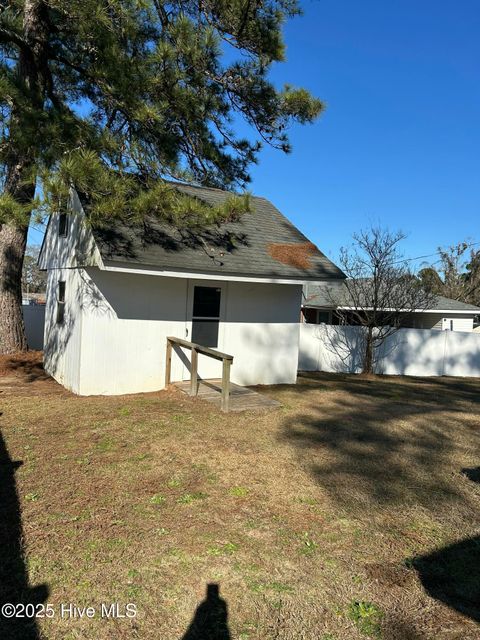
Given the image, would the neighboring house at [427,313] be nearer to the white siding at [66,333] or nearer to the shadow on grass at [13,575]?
the white siding at [66,333]

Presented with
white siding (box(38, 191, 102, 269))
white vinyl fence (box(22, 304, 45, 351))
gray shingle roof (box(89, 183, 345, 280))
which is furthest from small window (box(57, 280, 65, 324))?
white vinyl fence (box(22, 304, 45, 351))

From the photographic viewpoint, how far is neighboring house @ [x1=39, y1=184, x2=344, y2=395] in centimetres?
797

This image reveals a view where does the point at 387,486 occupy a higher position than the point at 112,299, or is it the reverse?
the point at 112,299

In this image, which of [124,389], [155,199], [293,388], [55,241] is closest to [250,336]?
[293,388]

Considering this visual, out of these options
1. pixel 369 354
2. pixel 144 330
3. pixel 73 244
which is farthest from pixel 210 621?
pixel 369 354

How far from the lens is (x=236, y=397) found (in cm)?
794

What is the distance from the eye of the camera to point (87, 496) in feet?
13.4

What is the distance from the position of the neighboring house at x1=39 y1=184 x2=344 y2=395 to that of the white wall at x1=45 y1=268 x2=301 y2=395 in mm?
19

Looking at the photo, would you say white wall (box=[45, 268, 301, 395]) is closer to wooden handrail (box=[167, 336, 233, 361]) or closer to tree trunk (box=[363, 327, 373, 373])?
wooden handrail (box=[167, 336, 233, 361])

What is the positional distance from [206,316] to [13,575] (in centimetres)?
648

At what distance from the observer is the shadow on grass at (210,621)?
2520 mm

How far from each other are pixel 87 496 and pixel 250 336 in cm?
598

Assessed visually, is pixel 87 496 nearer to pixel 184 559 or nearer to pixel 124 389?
pixel 184 559

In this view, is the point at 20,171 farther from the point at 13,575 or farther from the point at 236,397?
the point at 13,575
